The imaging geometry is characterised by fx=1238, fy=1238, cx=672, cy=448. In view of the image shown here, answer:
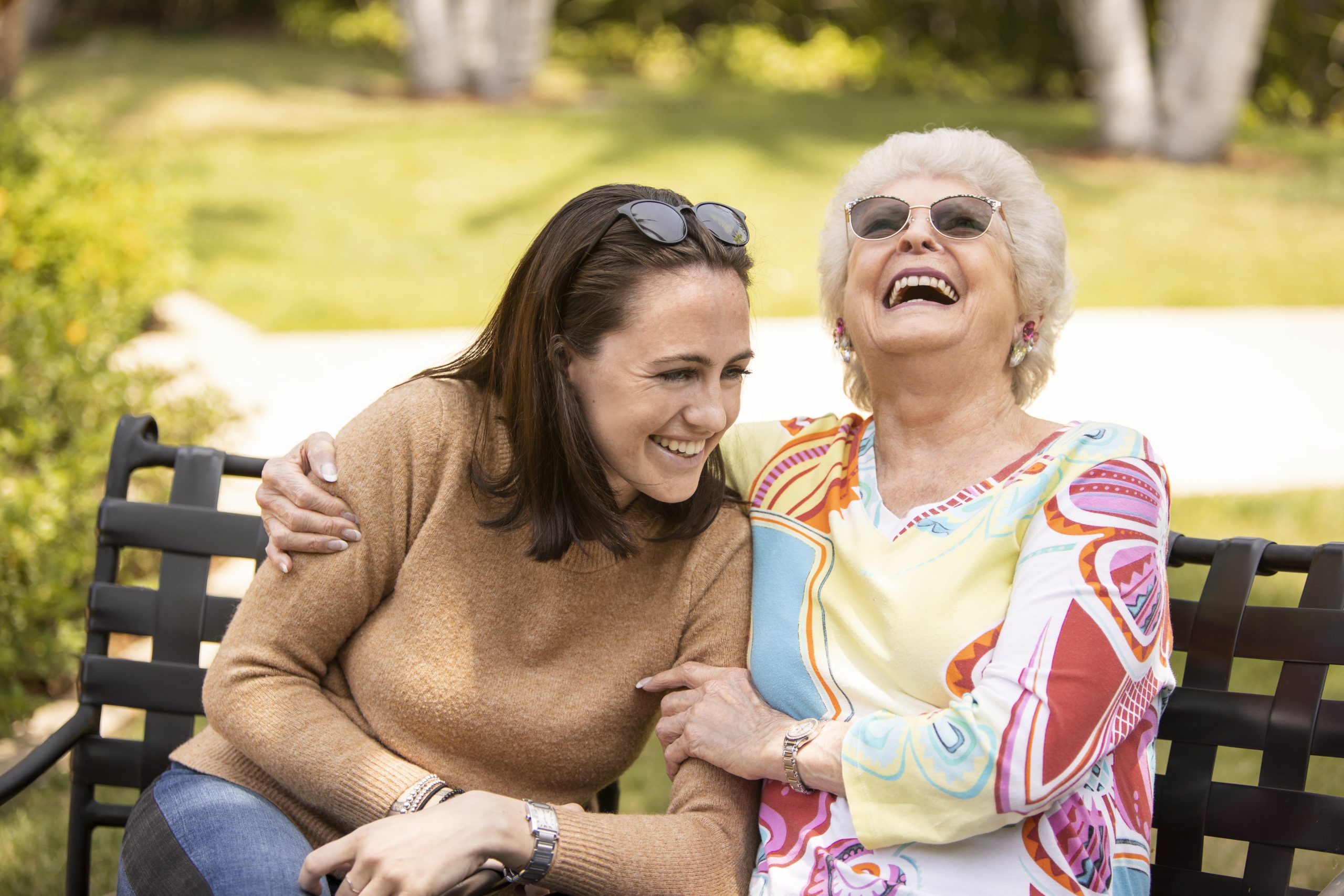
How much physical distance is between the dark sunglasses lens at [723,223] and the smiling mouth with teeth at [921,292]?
309 mm

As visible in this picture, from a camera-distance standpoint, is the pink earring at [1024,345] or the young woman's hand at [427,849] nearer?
the young woman's hand at [427,849]

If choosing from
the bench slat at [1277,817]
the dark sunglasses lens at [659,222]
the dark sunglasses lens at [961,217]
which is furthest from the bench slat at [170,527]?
the bench slat at [1277,817]

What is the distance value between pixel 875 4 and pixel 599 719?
15.0m

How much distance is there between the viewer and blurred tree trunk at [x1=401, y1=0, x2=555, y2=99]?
42.5ft

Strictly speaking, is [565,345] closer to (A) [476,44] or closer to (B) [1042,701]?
(B) [1042,701]

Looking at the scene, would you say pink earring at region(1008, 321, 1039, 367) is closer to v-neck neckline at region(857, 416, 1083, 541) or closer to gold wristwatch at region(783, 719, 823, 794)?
v-neck neckline at region(857, 416, 1083, 541)

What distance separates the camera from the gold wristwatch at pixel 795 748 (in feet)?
6.82

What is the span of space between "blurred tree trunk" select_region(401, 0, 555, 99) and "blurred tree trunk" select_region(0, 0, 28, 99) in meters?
6.40

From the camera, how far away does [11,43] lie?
21.7ft

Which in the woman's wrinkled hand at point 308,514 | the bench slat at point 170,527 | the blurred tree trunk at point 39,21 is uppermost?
the blurred tree trunk at point 39,21

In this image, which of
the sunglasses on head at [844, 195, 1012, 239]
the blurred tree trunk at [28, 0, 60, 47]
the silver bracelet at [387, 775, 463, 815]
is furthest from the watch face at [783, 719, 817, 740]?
the blurred tree trunk at [28, 0, 60, 47]

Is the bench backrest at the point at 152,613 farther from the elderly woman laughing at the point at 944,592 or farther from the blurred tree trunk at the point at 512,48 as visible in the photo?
the blurred tree trunk at the point at 512,48

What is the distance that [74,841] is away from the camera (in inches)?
102

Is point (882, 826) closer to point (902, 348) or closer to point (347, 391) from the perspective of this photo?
point (902, 348)
